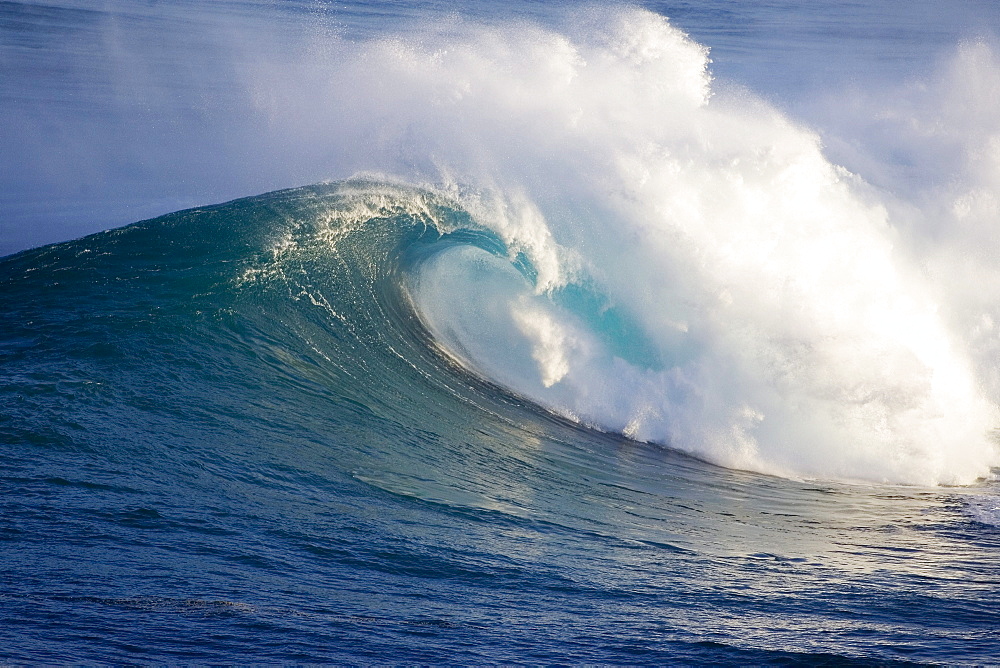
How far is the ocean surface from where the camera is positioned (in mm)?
3930

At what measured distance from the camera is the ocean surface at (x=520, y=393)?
393 cm

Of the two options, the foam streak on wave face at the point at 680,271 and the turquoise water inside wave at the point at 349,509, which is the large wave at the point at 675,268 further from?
the turquoise water inside wave at the point at 349,509

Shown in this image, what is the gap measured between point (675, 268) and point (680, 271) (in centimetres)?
8

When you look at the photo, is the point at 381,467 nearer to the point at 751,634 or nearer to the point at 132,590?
the point at 132,590

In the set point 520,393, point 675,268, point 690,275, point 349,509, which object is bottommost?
point 349,509

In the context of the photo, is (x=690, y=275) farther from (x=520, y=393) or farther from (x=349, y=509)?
(x=349, y=509)

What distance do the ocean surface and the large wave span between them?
0.04 meters

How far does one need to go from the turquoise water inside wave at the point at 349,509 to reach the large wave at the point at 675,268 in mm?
641

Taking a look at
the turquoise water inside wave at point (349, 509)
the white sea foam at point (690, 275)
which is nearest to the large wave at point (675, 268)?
the white sea foam at point (690, 275)

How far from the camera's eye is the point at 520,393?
8516mm

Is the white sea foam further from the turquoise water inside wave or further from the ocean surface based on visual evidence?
the turquoise water inside wave

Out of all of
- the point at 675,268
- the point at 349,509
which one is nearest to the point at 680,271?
the point at 675,268

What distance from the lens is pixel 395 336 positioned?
870cm

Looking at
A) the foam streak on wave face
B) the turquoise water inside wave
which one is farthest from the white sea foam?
the turquoise water inside wave
